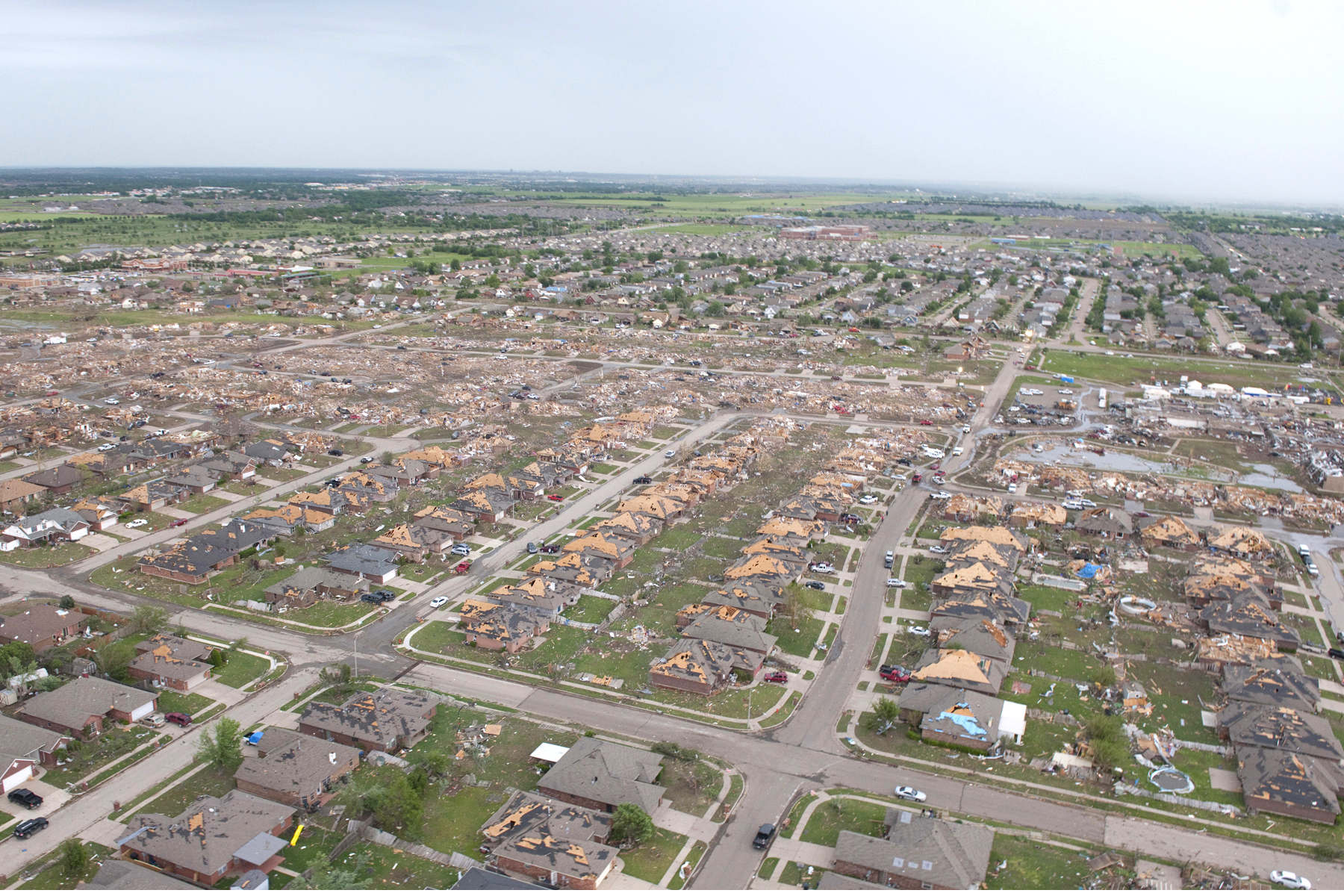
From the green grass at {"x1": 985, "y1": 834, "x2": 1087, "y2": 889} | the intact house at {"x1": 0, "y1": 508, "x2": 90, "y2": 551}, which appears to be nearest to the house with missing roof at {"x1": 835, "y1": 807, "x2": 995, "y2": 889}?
the green grass at {"x1": 985, "y1": 834, "x2": 1087, "y2": 889}

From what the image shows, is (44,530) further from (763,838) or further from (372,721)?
(763,838)

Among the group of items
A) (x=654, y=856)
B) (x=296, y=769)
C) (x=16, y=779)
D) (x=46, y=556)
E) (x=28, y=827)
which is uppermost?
(x=46, y=556)

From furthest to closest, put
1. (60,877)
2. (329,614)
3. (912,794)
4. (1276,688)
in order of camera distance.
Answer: (329,614) → (1276,688) → (912,794) → (60,877)

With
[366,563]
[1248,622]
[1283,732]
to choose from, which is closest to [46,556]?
[366,563]

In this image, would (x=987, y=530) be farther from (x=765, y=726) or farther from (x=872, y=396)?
(x=872, y=396)

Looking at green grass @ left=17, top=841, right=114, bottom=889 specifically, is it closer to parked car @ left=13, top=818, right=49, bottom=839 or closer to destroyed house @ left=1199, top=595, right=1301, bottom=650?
parked car @ left=13, top=818, right=49, bottom=839
